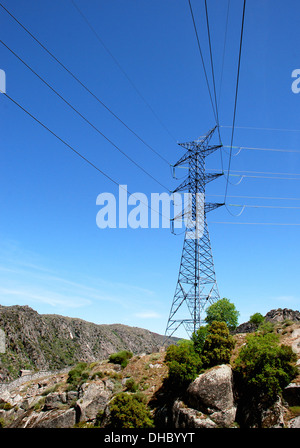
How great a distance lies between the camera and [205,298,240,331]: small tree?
4059cm

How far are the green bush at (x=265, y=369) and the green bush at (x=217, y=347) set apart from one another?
2256mm

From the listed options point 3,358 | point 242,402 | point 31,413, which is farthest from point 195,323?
point 3,358

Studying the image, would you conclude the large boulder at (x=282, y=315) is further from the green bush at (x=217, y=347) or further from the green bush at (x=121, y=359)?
the green bush at (x=121, y=359)

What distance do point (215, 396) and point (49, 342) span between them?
115561 millimetres

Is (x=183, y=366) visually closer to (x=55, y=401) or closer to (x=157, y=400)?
(x=157, y=400)

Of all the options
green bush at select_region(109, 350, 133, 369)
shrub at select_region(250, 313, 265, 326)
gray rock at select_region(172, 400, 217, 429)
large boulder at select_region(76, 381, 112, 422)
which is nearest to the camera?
gray rock at select_region(172, 400, 217, 429)

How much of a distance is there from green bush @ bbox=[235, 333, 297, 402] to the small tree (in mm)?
14362

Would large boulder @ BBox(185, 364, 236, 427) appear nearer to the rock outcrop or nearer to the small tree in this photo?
the rock outcrop

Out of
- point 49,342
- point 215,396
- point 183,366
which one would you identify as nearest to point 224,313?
point 183,366

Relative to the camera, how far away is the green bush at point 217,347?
2786 cm

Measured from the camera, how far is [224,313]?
4100cm

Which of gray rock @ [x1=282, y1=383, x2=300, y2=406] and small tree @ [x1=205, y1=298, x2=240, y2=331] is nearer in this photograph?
gray rock @ [x1=282, y1=383, x2=300, y2=406]

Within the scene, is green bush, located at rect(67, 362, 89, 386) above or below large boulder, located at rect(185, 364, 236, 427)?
below

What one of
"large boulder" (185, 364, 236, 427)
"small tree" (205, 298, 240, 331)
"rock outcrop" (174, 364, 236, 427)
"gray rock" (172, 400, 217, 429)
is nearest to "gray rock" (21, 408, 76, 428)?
"gray rock" (172, 400, 217, 429)
